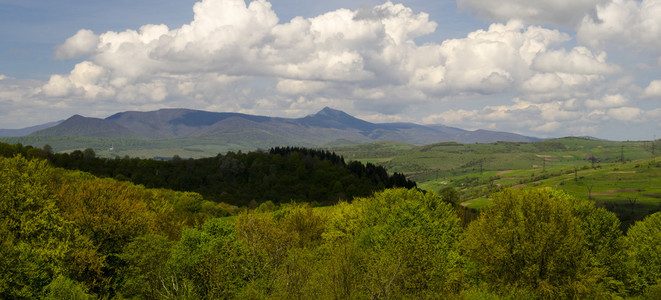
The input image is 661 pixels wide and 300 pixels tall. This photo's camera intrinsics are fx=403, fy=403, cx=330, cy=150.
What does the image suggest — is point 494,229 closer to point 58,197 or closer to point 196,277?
point 196,277

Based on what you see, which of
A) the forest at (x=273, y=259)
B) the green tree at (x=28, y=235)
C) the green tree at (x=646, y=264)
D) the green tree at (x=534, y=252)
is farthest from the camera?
the green tree at (x=646, y=264)

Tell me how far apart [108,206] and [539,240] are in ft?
173

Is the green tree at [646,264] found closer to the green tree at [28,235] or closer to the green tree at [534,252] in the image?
the green tree at [534,252]

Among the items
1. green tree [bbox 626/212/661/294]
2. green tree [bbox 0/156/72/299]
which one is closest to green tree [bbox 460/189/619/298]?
green tree [bbox 626/212/661/294]

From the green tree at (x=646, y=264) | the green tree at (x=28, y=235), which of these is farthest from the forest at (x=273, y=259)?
the green tree at (x=646, y=264)

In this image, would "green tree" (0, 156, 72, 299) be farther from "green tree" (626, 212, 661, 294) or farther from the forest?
"green tree" (626, 212, 661, 294)

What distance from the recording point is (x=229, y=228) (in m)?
60.2

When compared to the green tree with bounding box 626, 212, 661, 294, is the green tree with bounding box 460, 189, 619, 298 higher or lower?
higher

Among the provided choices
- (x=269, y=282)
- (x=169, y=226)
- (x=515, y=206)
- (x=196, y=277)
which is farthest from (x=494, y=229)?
(x=169, y=226)

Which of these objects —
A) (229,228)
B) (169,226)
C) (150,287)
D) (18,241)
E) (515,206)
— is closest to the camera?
(18,241)

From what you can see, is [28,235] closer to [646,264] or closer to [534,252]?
[534,252]

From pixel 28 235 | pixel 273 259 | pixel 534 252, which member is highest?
pixel 28 235

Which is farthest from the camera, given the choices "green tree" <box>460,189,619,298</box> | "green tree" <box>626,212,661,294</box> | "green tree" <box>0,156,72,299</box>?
"green tree" <box>626,212,661,294</box>

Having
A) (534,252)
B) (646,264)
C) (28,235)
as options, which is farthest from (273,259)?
(646,264)
